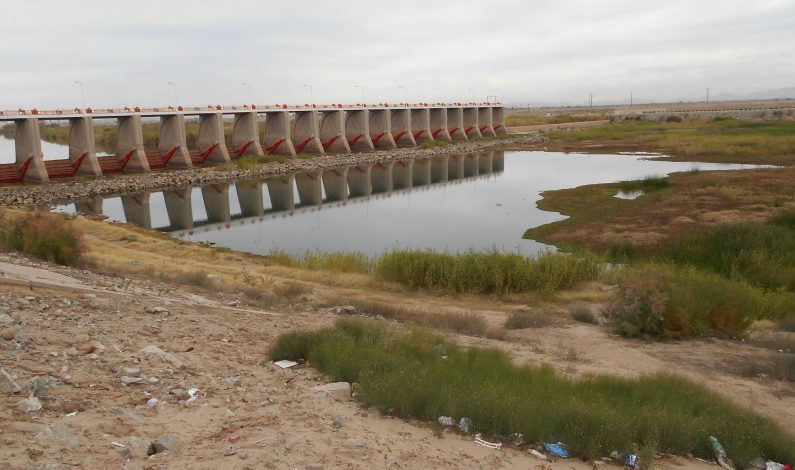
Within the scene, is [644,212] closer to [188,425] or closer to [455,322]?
[455,322]

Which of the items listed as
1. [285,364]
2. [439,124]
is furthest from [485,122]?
[285,364]

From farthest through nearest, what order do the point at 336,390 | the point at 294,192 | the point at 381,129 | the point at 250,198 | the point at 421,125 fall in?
1. the point at 421,125
2. the point at 381,129
3. the point at 294,192
4. the point at 250,198
5. the point at 336,390

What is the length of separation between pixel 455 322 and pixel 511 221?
15768 mm

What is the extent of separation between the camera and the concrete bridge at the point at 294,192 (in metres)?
30.2

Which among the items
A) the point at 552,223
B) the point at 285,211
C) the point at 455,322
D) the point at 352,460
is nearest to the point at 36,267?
the point at 455,322

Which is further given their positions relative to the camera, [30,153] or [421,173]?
[421,173]

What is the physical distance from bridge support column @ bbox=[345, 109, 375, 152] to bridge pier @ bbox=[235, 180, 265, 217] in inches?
805

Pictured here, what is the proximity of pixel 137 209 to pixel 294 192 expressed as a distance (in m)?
9.25

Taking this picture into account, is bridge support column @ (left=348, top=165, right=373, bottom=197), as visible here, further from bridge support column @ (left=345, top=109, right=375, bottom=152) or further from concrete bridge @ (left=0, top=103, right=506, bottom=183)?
bridge support column @ (left=345, top=109, right=375, bottom=152)

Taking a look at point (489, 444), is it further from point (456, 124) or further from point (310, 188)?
point (456, 124)

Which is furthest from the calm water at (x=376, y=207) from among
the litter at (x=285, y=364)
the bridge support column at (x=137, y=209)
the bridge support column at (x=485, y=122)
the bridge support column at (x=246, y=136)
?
the bridge support column at (x=485, y=122)

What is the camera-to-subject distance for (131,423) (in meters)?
5.49

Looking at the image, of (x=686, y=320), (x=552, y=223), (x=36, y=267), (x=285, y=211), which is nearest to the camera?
(x=686, y=320)

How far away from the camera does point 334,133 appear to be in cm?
5809
